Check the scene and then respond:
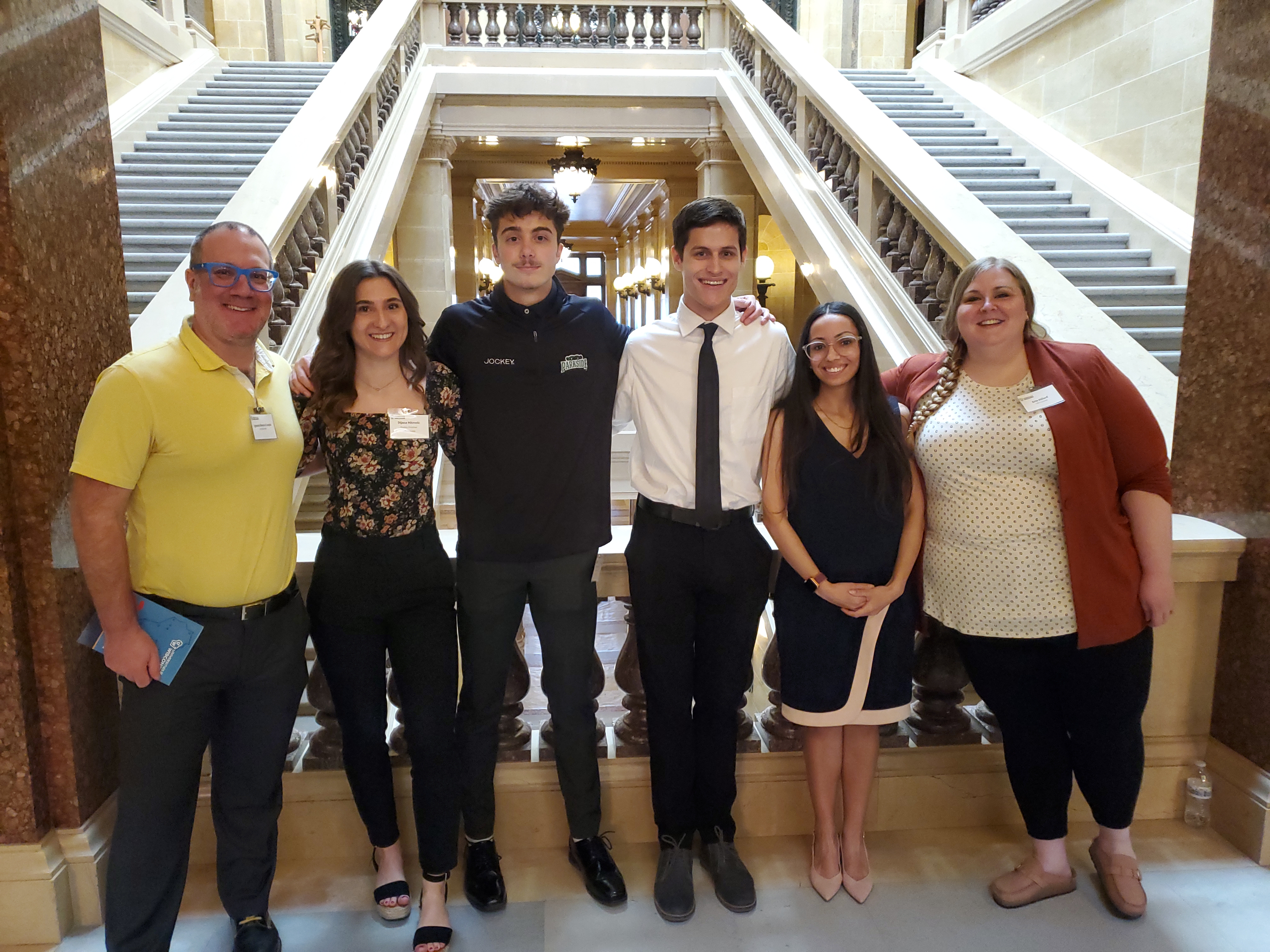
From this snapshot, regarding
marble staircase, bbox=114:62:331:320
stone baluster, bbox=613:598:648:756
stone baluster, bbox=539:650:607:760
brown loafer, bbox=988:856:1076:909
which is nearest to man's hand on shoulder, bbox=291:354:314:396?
stone baluster, bbox=539:650:607:760

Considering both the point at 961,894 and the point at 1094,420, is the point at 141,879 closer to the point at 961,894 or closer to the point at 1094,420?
the point at 961,894

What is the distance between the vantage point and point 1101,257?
20.1 ft

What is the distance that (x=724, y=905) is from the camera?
233 centimetres

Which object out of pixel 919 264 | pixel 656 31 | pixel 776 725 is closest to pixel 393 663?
pixel 776 725

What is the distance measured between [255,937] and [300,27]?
14.7 metres

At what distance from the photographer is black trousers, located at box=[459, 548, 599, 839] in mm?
2197

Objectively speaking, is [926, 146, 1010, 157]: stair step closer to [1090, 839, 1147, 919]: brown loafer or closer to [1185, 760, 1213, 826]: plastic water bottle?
[1185, 760, 1213, 826]: plastic water bottle

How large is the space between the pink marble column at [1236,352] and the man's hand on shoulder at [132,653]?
2.96 meters

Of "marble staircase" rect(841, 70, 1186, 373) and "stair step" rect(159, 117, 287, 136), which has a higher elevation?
"stair step" rect(159, 117, 287, 136)

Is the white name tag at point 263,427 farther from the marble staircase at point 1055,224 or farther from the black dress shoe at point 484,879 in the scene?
the marble staircase at point 1055,224

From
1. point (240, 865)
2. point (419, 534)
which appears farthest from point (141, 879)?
point (419, 534)

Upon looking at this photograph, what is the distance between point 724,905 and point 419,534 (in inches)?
51.1

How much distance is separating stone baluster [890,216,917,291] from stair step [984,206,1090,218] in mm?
1797

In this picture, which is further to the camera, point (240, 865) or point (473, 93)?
point (473, 93)
